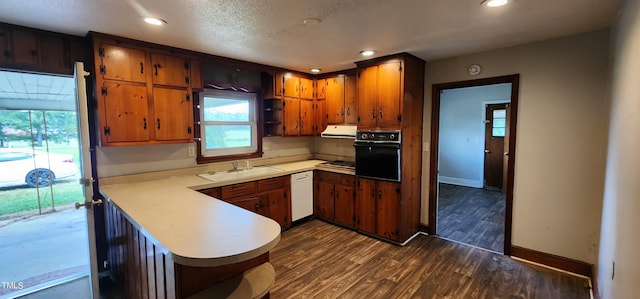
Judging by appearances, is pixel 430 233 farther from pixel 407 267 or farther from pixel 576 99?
pixel 576 99

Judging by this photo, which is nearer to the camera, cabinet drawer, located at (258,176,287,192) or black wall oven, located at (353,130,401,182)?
black wall oven, located at (353,130,401,182)

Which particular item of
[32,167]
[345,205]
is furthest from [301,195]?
[32,167]

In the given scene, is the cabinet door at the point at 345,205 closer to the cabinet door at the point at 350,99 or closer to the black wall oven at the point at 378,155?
the black wall oven at the point at 378,155

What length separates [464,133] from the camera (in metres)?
6.29

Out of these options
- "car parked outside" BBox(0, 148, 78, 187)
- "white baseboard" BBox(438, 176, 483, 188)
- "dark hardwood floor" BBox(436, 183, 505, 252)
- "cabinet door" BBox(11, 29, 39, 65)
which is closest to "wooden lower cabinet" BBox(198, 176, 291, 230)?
"cabinet door" BBox(11, 29, 39, 65)

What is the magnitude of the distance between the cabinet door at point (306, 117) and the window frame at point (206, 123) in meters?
0.64

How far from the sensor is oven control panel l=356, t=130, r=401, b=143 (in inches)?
125

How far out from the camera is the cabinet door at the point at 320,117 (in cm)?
435

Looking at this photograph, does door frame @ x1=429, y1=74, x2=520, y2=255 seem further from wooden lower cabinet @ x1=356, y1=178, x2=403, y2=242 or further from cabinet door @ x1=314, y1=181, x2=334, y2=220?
cabinet door @ x1=314, y1=181, x2=334, y2=220

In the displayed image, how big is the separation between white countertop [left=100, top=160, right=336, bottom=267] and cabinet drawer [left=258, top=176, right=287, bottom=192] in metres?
1.02

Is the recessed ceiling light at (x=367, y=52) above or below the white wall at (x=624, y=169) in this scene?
above

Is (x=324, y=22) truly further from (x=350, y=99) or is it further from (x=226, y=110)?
(x=226, y=110)

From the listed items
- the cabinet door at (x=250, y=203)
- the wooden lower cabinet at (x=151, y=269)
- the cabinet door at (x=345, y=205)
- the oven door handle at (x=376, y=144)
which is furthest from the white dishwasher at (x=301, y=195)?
the wooden lower cabinet at (x=151, y=269)

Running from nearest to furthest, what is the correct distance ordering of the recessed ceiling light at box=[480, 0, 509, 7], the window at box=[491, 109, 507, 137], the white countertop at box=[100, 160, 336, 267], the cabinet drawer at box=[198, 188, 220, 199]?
the white countertop at box=[100, 160, 336, 267]
the recessed ceiling light at box=[480, 0, 509, 7]
the cabinet drawer at box=[198, 188, 220, 199]
the window at box=[491, 109, 507, 137]
